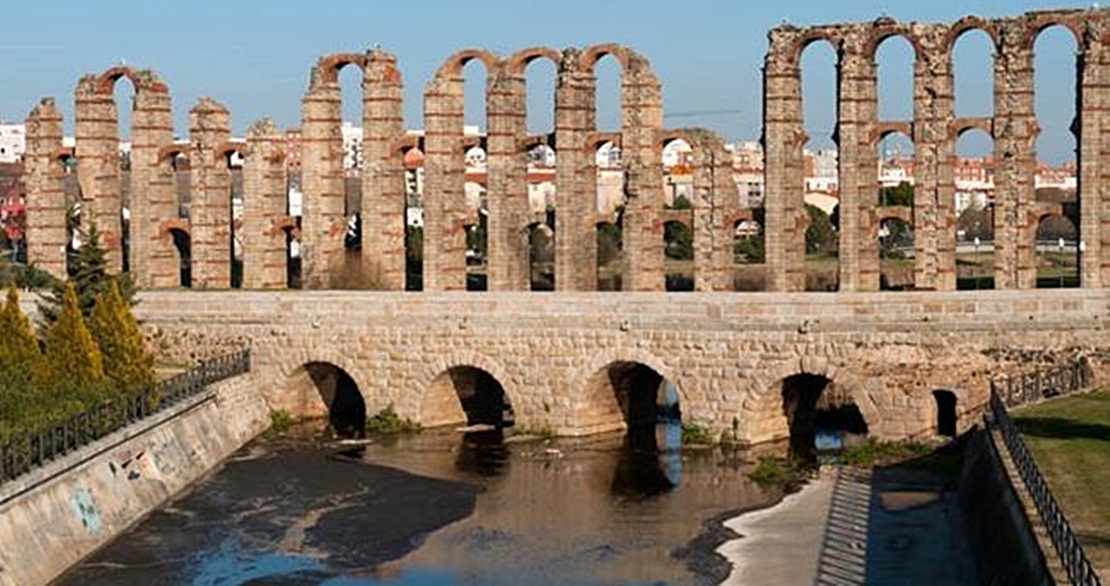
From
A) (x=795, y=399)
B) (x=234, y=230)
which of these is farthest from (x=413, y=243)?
(x=795, y=399)

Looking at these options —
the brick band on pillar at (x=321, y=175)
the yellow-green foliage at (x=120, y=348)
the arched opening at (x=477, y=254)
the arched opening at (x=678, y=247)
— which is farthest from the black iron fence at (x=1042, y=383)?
the arched opening at (x=678, y=247)

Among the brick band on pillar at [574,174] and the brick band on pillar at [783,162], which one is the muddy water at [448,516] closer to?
the brick band on pillar at [783,162]

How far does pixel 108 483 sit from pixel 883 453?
14250 millimetres

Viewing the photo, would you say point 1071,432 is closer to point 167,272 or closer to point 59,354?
point 59,354

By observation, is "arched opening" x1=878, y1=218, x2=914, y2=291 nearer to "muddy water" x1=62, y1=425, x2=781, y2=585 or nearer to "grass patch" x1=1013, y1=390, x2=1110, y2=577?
"muddy water" x1=62, y1=425, x2=781, y2=585

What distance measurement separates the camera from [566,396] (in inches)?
1502

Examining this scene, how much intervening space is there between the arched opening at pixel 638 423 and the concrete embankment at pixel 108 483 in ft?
24.7

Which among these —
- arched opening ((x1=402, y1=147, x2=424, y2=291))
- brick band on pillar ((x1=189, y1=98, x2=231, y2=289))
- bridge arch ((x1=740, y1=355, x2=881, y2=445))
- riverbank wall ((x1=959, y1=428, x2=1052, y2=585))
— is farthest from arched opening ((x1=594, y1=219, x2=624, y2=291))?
riverbank wall ((x1=959, y1=428, x2=1052, y2=585))

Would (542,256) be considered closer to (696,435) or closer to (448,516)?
(696,435)

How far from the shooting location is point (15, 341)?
3381cm

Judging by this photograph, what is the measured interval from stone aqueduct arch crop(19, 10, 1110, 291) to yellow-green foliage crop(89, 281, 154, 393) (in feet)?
59.1

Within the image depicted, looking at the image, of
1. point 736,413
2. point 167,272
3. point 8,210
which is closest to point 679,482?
point 736,413

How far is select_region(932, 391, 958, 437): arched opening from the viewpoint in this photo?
35906mm

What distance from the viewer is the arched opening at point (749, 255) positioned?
53.9 metres
